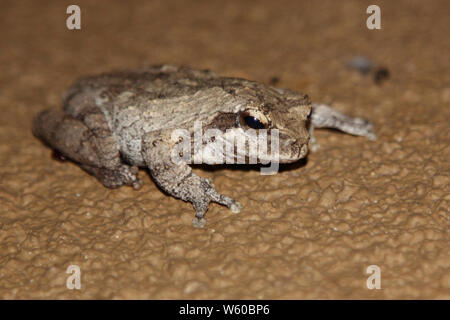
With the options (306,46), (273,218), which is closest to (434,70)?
(306,46)

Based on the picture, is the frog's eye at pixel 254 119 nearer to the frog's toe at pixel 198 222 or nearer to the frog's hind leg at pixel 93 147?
the frog's toe at pixel 198 222

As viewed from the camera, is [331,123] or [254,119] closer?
[254,119]

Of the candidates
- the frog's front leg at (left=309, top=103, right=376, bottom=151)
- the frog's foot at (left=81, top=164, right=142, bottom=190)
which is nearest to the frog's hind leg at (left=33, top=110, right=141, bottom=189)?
the frog's foot at (left=81, top=164, right=142, bottom=190)

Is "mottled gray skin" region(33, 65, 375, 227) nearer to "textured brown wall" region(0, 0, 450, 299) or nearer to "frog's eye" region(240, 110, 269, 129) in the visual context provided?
"frog's eye" region(240, 110, 269, 129)

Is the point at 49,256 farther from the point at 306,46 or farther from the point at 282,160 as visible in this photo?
the point at 306,46

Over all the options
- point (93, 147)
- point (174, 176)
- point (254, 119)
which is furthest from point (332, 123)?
point (93, 147)

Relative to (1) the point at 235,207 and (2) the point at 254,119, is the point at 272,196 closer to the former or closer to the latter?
(1) the point at 235,207
